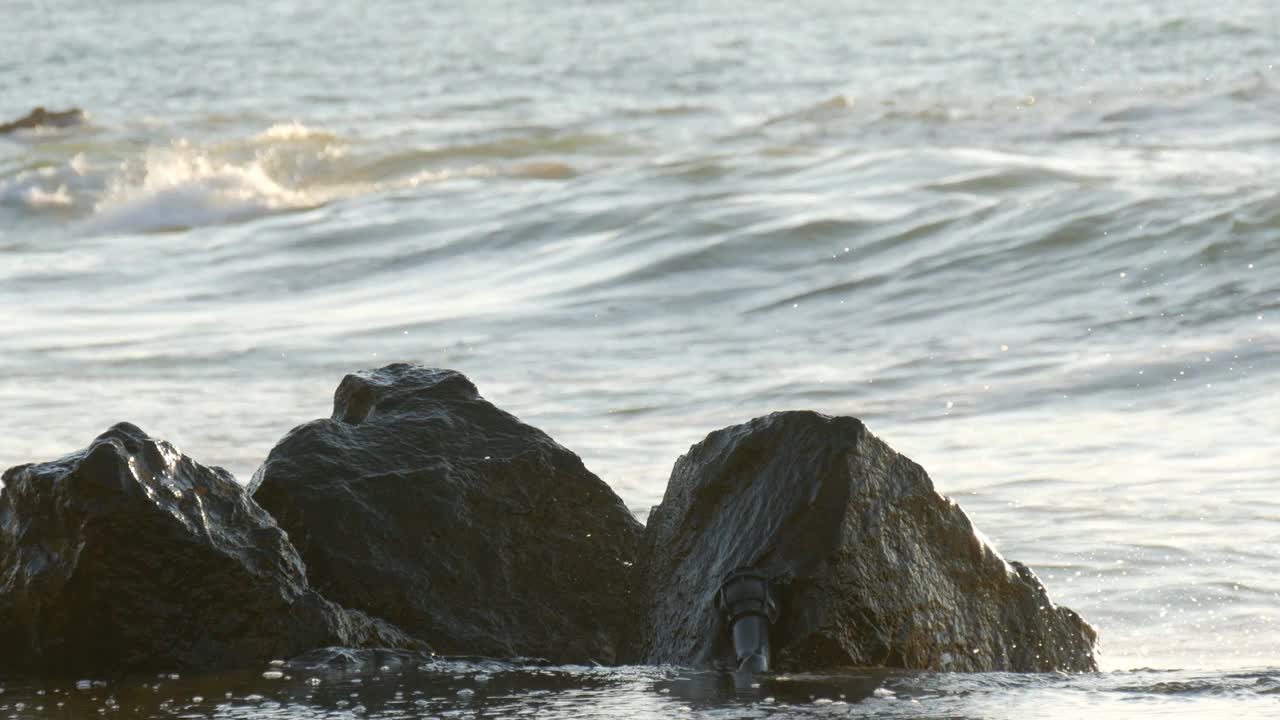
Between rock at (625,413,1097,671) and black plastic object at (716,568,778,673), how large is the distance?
0.06 m

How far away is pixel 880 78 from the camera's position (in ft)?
85.8

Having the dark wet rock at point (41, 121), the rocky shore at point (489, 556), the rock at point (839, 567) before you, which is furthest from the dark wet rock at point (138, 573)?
the dark wet rock at point (41, 121)

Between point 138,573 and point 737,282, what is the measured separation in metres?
9.28

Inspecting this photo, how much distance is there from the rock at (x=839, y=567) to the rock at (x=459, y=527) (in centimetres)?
18

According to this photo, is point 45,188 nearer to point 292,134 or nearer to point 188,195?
point 188,195

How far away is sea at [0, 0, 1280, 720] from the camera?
5055 mm

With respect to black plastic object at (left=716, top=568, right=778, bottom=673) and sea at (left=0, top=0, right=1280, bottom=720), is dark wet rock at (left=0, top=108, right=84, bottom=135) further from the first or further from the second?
black plastic object at (left=716, top=568, right=778, bottom=673)

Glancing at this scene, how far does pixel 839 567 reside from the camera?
13.4ft

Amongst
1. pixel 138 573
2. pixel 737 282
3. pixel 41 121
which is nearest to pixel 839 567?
pixel 138 573

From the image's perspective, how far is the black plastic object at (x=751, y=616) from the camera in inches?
159

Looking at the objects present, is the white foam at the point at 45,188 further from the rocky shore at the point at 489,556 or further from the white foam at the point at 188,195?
the rocky shore at the point at 489,556

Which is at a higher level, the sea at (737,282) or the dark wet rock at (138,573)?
the sea at (737,282)

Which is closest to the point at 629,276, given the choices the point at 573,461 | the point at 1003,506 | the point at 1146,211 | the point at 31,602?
the point at 1146,211

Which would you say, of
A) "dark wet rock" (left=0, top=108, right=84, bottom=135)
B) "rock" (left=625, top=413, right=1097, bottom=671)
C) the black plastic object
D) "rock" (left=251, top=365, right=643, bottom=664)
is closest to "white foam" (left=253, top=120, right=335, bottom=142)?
"dark wet rock" (left=0, top=108, right=84, bottom=135)
